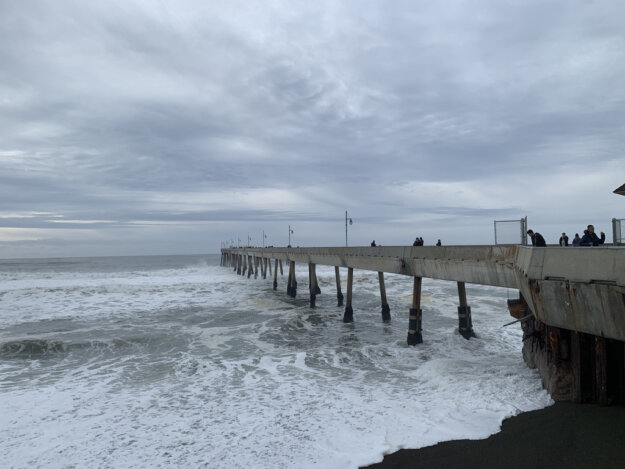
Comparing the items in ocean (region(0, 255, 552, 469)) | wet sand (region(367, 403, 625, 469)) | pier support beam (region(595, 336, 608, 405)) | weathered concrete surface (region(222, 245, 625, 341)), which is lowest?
ocean (region(0, 255, 552, 469))

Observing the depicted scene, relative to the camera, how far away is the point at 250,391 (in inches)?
416

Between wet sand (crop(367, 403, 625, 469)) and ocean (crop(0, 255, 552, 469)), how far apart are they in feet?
1.17

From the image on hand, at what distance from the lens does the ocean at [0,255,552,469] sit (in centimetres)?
735

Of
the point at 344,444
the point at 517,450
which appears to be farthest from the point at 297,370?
the point at 517,450

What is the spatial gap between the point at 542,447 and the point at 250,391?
6.63 meters

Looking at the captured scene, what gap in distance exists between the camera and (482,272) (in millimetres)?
12078

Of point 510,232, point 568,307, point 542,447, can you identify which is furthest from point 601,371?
point 510,232

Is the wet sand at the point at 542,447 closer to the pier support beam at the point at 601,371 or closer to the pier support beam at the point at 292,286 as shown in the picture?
the pier support beam at the point at 601,371

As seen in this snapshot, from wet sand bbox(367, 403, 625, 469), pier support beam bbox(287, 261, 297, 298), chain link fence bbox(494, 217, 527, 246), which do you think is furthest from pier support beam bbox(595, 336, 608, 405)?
pier support beam bbox(287, 261, 297, 298)

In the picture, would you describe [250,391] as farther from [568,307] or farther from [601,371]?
[601,371]

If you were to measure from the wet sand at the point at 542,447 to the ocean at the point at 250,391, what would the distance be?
0.36 meters

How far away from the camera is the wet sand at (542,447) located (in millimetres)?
6234

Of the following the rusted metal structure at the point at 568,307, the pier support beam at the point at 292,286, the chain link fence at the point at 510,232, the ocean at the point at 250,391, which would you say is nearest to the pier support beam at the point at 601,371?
the rusted metal structure at the point at 568,307

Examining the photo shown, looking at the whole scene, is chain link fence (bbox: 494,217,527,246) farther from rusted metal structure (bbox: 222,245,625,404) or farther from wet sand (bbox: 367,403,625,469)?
wet sand (bbox: 367,403,625,469)
